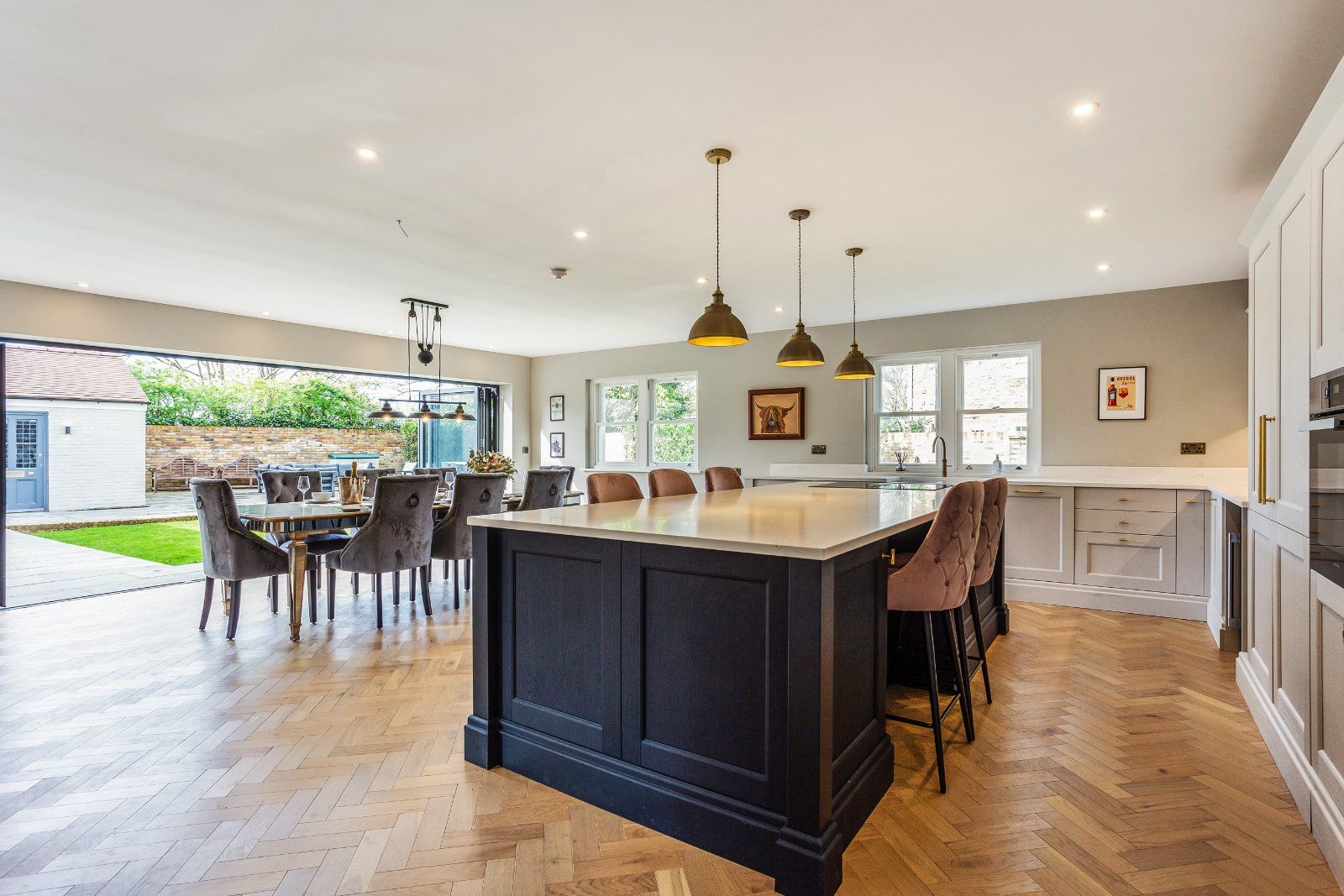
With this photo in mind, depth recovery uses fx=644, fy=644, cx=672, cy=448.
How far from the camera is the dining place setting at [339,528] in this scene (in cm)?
378

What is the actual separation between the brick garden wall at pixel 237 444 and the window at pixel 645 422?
3.56 m

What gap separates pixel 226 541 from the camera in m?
3.77

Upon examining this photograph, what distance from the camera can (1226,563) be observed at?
358 centimetres

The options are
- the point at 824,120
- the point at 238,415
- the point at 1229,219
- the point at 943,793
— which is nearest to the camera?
the point at 943,793

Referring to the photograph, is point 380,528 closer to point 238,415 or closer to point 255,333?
point 255,333

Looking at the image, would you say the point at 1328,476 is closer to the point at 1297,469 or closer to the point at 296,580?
the point at 1297,469

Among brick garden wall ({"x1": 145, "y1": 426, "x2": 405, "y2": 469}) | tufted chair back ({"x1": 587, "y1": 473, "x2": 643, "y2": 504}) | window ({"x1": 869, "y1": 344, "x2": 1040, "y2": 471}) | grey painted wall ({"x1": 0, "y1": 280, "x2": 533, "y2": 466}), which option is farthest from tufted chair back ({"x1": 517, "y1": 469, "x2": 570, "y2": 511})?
brick garden wall ({"x1": 145, "y1": 426, "x2": 405, "y2": 469})

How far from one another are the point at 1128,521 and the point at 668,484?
3300 mm

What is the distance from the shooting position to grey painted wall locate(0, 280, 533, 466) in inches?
184

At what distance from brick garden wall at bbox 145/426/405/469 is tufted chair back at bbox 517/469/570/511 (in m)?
5.22

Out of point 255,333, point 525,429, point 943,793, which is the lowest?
point 943,793

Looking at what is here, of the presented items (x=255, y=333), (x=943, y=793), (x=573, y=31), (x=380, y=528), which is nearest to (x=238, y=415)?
(x=255, y=333)

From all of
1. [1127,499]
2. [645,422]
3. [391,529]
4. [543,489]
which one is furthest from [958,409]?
[391,529]

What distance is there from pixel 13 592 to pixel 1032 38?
279 inches
